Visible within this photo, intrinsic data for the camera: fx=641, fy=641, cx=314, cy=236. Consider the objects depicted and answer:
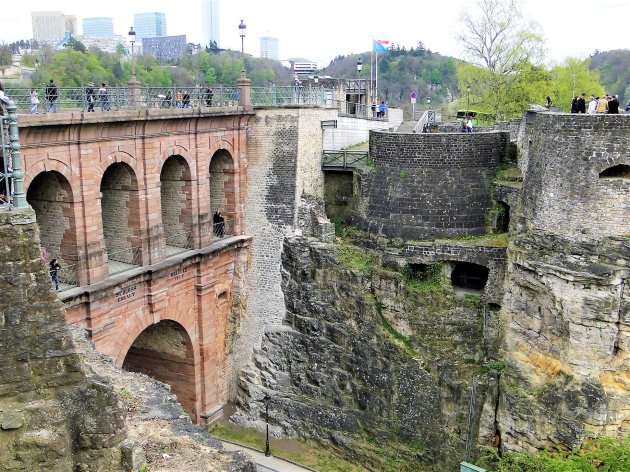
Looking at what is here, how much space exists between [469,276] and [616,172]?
6.42 m

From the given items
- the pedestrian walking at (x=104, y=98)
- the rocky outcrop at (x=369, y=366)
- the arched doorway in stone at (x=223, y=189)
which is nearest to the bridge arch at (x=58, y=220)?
the pedestrian walking at (x=104, y=98)

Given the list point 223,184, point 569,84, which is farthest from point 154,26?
point 223,184

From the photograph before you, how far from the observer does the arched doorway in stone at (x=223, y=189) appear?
24094 millimetres

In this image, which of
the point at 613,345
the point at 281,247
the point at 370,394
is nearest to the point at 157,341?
the point at 281,247

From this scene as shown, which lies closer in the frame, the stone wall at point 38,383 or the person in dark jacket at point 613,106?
the stone wall at point 38,383

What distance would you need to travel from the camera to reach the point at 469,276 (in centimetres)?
2233

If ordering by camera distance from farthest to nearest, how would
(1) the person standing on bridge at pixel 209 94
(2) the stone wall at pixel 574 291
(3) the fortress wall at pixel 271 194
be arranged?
1. (3) the fortress wall at pixel 271 194
2. (1) the person standing on bridge at pixel 209 94
3. (2) the stone wall at pixel 574 291

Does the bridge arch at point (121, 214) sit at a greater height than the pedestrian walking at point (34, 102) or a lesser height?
lesser

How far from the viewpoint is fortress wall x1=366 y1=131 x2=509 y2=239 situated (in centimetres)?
2195

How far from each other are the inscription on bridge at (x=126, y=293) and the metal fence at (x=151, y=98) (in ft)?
17.3

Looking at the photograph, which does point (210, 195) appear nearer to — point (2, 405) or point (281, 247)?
point (281, 247)

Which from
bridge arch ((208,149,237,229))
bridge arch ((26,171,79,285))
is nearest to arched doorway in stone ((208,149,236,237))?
bridge arch ((208,149,237,229))

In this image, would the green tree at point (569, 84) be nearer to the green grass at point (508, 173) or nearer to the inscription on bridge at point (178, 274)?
the green grass at point (508, 173)

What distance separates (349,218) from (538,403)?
966 centimetres
